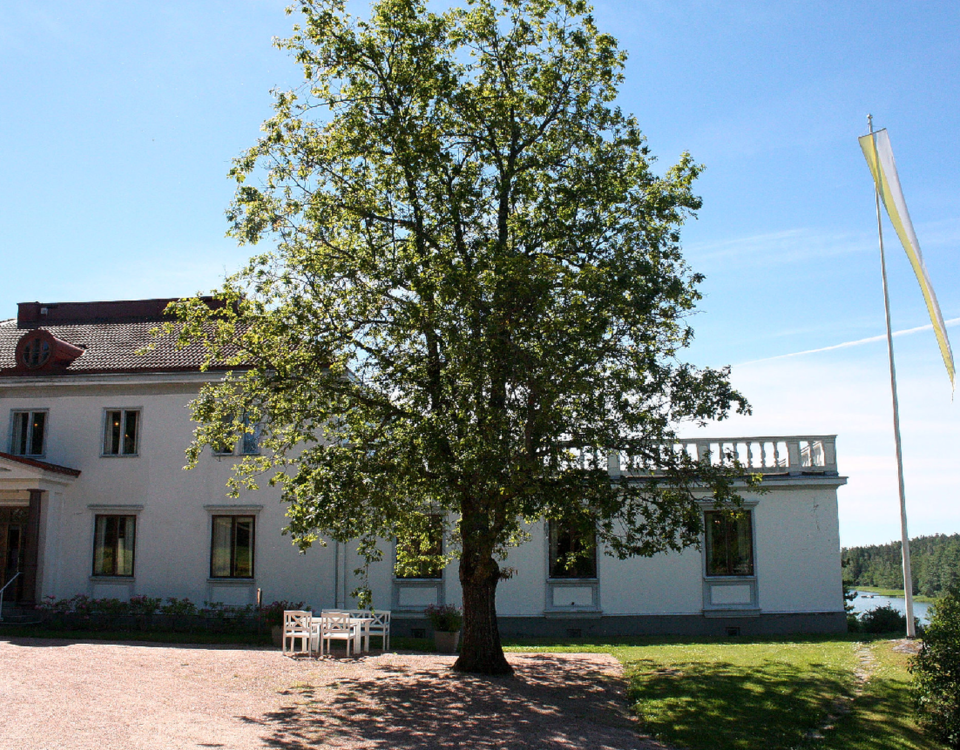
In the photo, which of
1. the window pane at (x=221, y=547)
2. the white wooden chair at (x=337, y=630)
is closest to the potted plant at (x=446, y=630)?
the white wooden chair at (x=337, y=630)

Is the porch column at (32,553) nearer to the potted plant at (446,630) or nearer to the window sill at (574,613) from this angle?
the potted plant at (446,630)

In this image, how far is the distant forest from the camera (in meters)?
25.3

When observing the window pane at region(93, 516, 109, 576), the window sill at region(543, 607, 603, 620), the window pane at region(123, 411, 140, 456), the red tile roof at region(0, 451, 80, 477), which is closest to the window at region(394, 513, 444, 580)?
the window sill at region(543, 607, 603, 620)

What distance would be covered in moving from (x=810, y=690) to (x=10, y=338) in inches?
1050

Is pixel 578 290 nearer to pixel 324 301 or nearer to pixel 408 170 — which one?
pixel 408 170

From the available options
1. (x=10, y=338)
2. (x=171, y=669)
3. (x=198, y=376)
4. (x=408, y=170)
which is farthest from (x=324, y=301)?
(x=10, y=338)

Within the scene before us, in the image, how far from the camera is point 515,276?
484 inches

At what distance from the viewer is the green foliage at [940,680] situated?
11.5m

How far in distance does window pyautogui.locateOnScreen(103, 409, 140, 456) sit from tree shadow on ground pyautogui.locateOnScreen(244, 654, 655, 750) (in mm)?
13053

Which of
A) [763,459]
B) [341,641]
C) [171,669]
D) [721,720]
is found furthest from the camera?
[763,459]

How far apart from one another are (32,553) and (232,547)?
5.60 m

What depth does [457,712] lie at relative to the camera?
12391 mm

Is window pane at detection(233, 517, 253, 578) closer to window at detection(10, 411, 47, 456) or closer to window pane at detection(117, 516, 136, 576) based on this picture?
window pane at detection(117, 516, 136, 576)

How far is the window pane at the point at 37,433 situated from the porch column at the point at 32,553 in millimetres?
1837
